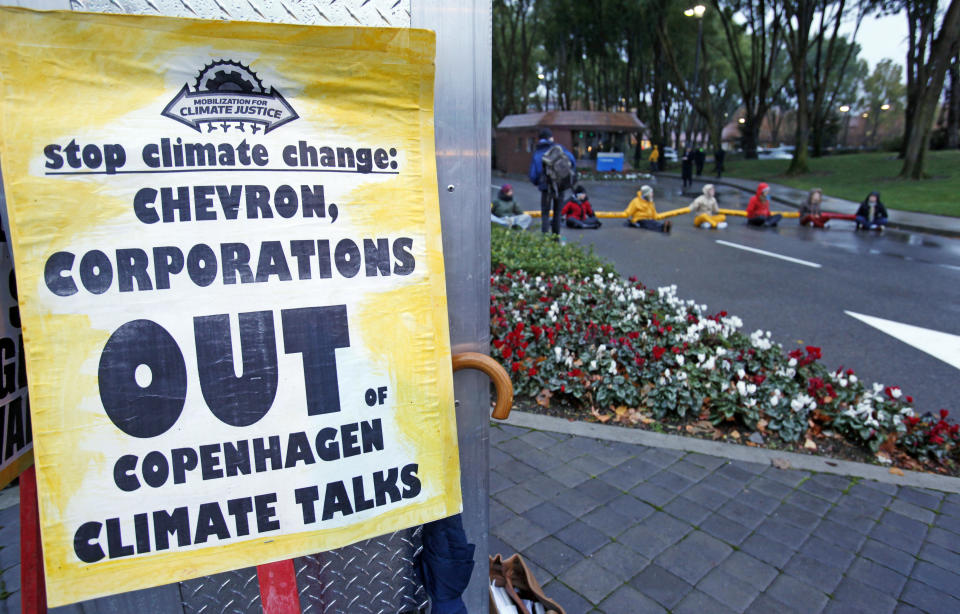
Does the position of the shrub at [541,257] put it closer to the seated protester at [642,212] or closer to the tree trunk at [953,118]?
the seated protester at [642,212]

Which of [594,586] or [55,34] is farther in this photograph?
[594,586]

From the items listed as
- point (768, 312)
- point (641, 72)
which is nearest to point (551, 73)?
point (641, 72)

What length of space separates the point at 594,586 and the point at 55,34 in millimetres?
A: 2703

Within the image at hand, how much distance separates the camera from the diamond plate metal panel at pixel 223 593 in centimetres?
159

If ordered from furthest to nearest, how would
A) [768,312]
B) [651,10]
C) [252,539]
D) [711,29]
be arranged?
[711,29]
[651,10]
[768,312]
[252,539]

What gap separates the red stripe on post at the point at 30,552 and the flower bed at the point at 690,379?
11.3ft

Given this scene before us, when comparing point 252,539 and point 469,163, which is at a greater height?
point 469,163

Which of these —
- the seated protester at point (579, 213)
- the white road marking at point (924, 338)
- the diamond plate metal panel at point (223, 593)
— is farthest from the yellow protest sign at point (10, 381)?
the seated protester at point (579, 213)

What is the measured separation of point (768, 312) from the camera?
7.09 meters

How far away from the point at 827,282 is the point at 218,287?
30.6 feet

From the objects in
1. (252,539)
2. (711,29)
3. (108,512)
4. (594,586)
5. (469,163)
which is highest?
(711,29)

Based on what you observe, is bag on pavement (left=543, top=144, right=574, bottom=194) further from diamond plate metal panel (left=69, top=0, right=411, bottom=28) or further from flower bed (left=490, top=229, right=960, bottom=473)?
diamond plate metal panel (left=69, top=0, right=411, bottom=28)

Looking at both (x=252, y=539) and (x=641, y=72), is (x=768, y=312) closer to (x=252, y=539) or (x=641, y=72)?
(x=252, y=539)

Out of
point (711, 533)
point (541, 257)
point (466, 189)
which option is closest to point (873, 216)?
point (541, 257)
